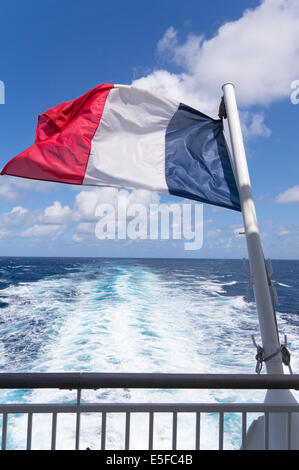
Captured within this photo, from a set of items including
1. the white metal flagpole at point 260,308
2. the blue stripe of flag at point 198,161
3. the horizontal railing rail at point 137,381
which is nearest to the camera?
the horizontal railing rail at point 137,381

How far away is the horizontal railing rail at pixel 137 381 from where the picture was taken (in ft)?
5.43

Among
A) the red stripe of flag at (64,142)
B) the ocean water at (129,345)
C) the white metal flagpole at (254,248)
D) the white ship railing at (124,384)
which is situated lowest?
the ocean water at (129,345)

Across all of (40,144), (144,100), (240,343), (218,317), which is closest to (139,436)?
(40,144)

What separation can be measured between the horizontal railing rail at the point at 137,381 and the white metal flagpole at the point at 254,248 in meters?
0.79

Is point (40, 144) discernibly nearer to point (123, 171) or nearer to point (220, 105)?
point (123, 171)

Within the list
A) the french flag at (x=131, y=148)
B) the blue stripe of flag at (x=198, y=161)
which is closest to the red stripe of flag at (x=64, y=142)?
the french flag at (x=131, y=148)

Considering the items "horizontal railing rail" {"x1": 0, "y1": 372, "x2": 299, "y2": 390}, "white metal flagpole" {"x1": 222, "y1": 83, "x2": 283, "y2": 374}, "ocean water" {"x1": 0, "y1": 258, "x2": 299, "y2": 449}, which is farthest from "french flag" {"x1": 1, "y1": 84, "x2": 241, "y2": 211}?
"ocean water" {"x1": 0, "y1": 258, "x2": 299, "y2": 449}

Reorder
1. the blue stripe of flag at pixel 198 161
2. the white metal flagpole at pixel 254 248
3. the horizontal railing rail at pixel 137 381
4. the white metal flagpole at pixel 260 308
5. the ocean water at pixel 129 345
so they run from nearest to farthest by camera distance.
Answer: the horizontal railing rail at pixel 137 381 → the white metal flagpole at pixel 260 308 → the white metal flagpole at pixel 254 248 → the blue stripe of flag at pixel 198 161 → the ocean water at pixel 129 345

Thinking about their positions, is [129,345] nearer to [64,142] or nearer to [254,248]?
[64,142]

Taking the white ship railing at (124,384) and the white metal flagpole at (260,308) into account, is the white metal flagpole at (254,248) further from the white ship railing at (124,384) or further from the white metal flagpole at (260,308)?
the white ship railing at (124,384)

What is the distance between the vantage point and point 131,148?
3.69m

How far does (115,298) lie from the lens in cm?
1675

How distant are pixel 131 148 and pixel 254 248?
178 centimetres

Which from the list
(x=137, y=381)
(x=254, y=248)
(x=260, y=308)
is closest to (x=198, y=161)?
(x=254, y=248)
